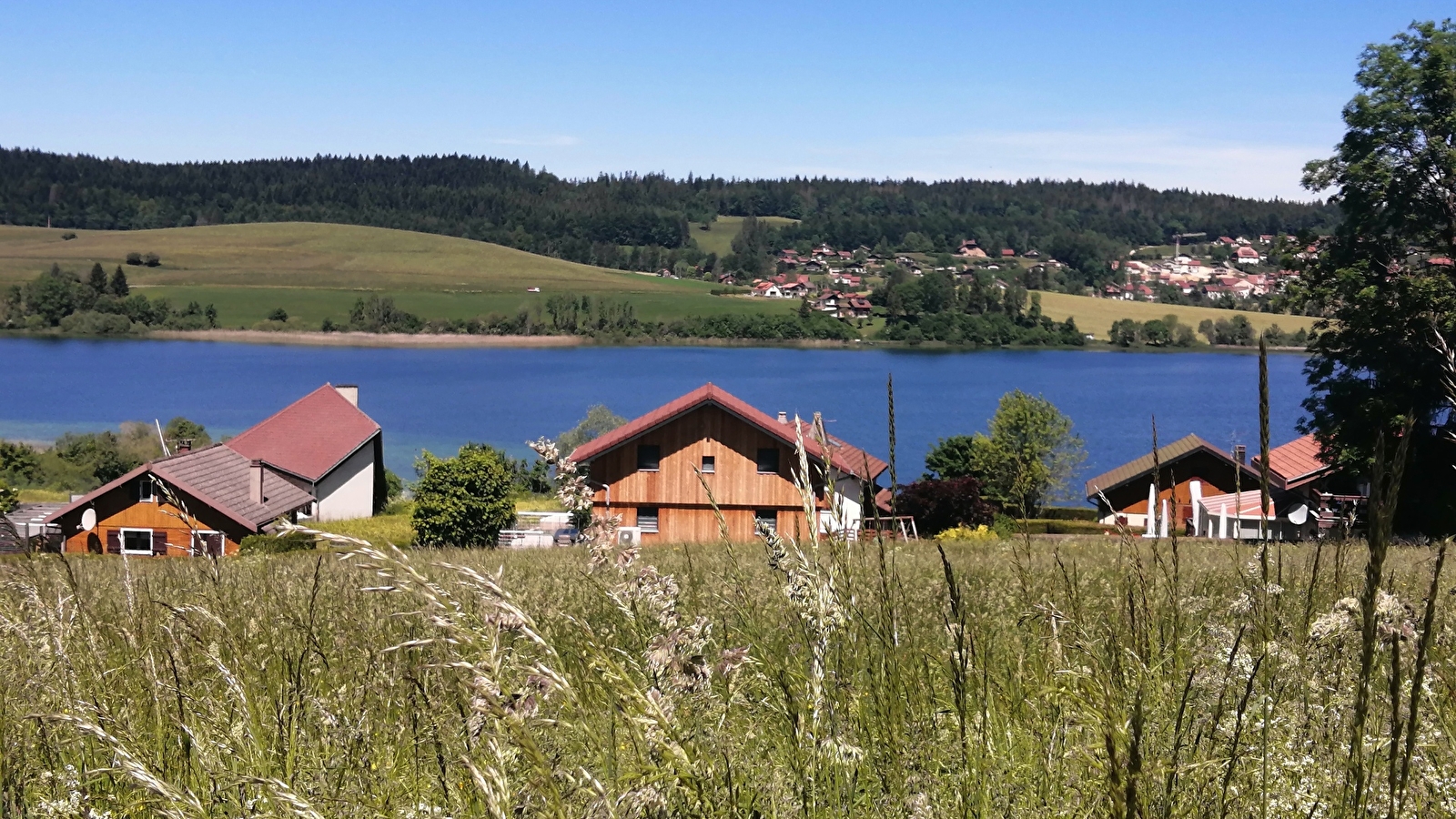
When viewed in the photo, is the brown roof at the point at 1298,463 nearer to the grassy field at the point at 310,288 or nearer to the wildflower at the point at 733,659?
the wildflower at the point at 733,659

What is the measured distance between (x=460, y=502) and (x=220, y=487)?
719cm

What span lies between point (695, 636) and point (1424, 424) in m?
28.2

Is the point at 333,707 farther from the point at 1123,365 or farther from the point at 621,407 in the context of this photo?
the point at 1123,365

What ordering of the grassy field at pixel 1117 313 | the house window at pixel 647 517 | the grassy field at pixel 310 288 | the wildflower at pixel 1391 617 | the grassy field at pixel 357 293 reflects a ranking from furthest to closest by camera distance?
the grassy field at pixel 1117 313, the grassy field at pixel 310 288, the grassy field at pixel 357 293, the house window at pixel 647 517, the wildflower at pixel 1391 617

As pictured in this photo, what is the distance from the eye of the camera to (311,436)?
150 ft

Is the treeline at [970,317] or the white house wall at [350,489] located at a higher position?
the treeline at [970,317]

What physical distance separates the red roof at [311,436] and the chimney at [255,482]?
7066 millimetres

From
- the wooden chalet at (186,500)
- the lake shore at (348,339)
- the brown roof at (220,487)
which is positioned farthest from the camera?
the lake shore at (348,339)

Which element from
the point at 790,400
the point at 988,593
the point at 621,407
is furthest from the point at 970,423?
the point at 988,593

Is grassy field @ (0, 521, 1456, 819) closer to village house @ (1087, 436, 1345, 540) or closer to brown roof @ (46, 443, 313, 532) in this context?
village house @ (1087, 436, 1345, 540)

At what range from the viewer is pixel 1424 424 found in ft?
82.5

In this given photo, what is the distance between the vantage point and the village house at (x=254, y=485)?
30.8 metres

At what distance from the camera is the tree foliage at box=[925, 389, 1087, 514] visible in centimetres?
4938

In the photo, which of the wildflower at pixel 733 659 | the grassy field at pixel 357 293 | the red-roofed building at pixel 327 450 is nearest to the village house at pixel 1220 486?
the wildflower at pixel 733 659
